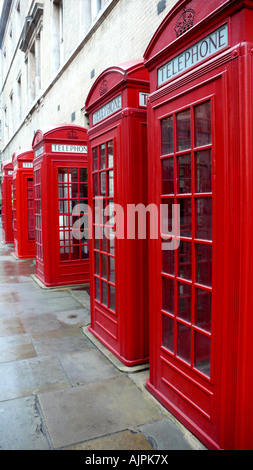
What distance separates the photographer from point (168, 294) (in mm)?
3137

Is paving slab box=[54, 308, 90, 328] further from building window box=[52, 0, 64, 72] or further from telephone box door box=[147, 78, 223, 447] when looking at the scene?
building window box=[52, 0, 64, 72]

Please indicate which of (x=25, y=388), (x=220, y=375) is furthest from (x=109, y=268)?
(x=220, y=375)

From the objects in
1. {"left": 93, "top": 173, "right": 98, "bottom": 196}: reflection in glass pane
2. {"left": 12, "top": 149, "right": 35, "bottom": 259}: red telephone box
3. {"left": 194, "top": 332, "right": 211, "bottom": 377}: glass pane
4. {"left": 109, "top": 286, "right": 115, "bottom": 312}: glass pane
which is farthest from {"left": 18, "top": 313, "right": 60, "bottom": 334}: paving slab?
{"left": 12, "top": 149, "right": 35, "bottom": 259}: red telephone box

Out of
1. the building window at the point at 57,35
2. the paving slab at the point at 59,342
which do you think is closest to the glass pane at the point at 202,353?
the paving slab at the point at 59,342

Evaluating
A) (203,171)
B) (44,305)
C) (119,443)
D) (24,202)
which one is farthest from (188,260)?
(24,202)

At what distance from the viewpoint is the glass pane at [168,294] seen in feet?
10.2

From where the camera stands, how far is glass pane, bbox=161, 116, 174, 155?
2.96 metres

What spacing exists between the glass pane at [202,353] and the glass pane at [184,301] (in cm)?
24

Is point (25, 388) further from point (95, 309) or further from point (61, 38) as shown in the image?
point (61, 38)

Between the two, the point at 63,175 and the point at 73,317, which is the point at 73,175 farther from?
the point at 73,317

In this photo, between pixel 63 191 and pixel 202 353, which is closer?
pixel 202 353

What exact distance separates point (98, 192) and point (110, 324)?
1.62m

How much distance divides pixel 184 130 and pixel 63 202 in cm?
543

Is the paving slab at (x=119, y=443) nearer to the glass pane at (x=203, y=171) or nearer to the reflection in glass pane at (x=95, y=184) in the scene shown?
the glass pane at (x=203, y=171)
